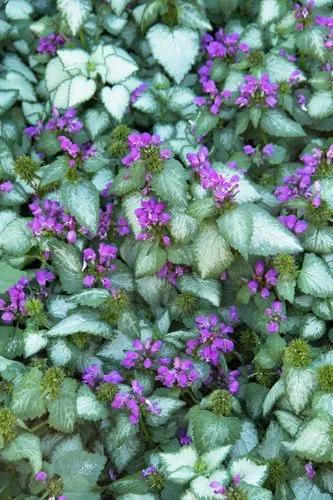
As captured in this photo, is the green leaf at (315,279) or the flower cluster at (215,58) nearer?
the green leaf at (315,279)

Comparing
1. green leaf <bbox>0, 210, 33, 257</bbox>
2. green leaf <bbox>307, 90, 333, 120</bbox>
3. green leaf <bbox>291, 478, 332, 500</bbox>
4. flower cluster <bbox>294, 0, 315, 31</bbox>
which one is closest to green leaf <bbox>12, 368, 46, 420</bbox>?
green leaf <bbox>0, 210, 33, 257</bbox>

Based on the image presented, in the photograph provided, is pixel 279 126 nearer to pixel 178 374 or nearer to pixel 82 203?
pixel 82 203

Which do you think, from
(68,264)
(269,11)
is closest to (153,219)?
(68,264)

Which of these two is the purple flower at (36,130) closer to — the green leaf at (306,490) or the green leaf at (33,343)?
the green leaf at (33,343)

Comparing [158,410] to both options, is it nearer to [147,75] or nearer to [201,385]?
[201,385]

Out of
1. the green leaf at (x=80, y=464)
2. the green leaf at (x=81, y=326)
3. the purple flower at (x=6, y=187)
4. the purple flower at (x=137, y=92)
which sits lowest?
the green leaf at (x=80, y=464)

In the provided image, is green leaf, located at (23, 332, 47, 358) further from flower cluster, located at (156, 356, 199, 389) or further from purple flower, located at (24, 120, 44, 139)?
purple flower, located at (24, 120, 44, 139)

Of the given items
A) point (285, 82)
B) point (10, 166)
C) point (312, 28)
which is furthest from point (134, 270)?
point (312, 28)

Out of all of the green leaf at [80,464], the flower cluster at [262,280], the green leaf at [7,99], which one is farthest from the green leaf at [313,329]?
the green leaf at [7,99]
